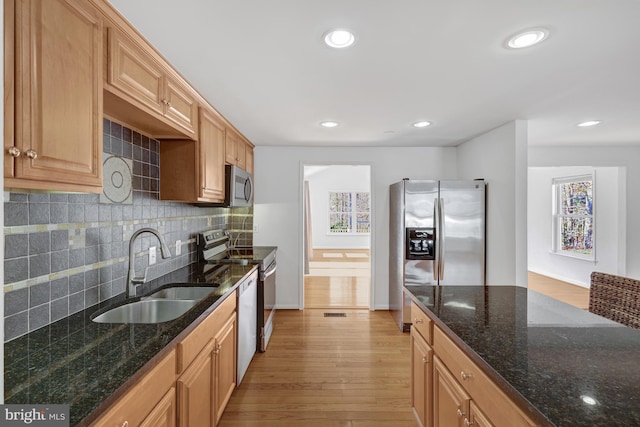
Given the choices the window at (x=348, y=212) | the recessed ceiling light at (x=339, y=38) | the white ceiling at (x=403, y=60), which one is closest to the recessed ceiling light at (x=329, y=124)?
the white ceiling at (x=403, y=60)

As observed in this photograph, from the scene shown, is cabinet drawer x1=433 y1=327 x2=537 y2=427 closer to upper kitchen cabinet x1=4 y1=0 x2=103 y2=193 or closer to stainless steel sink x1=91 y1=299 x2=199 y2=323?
stainless steel sink x1=91 y1=299 x2=199 y2=323

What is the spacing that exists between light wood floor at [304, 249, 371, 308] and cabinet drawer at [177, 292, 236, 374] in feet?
8.12

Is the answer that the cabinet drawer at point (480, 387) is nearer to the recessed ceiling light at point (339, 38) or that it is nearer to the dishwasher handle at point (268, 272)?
the recessed ceiling light at point (339, 38)

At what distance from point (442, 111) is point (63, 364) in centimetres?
290

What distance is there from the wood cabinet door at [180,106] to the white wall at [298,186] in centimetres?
198

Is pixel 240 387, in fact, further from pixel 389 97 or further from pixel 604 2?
pixel 604 2

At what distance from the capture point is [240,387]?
2391 mm

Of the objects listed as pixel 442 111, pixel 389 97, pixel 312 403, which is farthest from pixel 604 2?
pixel 312 403

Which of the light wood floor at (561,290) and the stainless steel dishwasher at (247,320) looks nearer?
the stainless steel dishwasher at (247,320)

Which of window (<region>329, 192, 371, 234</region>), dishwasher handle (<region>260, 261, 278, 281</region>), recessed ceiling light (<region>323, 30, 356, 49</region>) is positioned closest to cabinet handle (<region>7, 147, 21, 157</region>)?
recessed ceiling light (<region>323, 30, 356, 49</region>)

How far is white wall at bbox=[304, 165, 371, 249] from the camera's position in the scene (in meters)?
9.03

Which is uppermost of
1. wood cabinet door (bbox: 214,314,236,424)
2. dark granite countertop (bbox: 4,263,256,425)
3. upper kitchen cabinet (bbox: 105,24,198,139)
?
upper kitchen cabinet (bbox: 105,24,198,139)

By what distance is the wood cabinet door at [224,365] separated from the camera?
1.82 metres

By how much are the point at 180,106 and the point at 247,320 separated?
1.69m
